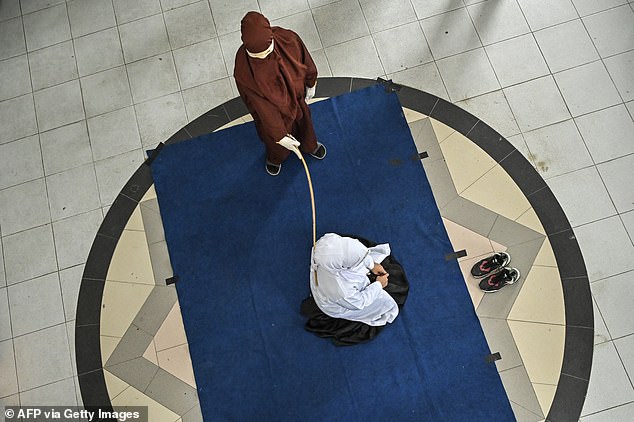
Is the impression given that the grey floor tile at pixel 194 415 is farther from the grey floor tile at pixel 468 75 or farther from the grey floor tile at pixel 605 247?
the grey floor tile at pixel 468 75

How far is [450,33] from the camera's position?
4.77 meters

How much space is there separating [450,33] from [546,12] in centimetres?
76

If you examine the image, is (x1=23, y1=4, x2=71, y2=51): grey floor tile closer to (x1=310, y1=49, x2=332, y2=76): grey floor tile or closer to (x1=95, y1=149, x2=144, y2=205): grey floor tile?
(x1=95, y1=149, x2=144, y2=205): grey floor tile

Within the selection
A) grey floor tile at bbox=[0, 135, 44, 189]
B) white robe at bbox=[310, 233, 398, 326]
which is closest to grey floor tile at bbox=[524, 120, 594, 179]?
white robe at bbox=[310, 233, 398, 326]

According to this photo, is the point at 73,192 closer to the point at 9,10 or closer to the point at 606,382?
the point at 9,10

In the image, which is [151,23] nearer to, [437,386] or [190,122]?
[190,122]

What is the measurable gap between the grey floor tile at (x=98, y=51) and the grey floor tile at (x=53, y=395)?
90.4 inches

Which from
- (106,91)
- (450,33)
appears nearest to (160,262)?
(106,91)

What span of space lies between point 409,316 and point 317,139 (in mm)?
1395

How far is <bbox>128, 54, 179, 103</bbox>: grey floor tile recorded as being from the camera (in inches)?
186

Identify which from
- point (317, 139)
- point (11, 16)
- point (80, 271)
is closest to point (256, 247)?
point (317, 139)

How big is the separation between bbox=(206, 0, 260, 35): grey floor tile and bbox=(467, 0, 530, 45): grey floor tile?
1700mm

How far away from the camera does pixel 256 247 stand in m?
4.25

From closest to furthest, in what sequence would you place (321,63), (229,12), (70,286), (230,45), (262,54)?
(262,54), (70,286), (321,63), (230,45), (229,12)
